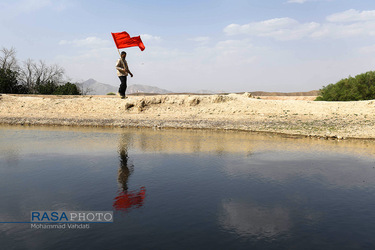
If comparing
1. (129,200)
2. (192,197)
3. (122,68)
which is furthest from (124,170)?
(122,68)

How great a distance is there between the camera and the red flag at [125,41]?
16.5m

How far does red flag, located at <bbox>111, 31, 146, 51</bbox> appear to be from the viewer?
54.0ft

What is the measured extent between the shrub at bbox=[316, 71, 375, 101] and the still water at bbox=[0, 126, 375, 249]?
1377 inches

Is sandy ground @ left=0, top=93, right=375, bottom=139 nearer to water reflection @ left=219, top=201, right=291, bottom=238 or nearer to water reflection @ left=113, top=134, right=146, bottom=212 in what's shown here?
water reflection @ left=113, top=134, right=146, bottom=212

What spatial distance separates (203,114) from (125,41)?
19243mm

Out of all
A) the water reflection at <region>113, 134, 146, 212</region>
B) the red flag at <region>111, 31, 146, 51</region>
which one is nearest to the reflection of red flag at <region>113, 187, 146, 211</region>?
the water reflection at <region>113, 134, 146, 212</region>

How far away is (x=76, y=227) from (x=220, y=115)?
28554mm

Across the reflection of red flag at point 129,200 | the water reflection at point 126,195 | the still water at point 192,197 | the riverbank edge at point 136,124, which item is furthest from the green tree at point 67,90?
the reflection of red flag at point 129,200

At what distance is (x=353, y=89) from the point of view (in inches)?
1818

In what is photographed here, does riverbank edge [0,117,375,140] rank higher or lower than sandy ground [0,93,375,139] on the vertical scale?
lower

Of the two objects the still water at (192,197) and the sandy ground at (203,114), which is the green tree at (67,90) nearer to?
the sandy ground at (203,114)

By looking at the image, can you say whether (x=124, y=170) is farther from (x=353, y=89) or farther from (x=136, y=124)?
(x=353, y=89)

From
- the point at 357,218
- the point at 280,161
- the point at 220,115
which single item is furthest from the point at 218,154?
the point at 220,115

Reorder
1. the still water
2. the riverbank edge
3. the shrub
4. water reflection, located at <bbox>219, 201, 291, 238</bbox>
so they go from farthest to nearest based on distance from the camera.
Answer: the shrub, the riverbank edge, water reflection, located at <bbox>219, 201, 291, 238</bbox>, the still water
